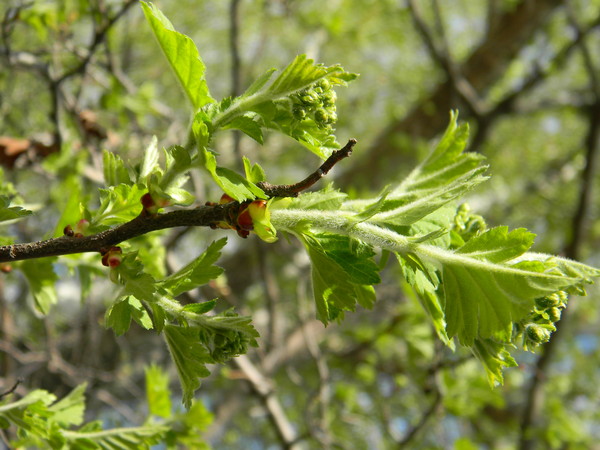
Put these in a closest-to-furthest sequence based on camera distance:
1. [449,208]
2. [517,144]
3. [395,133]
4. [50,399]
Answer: [449,208]
[50,399]
[395,133]
[517,144]

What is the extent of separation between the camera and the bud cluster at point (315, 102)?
1.04 meters

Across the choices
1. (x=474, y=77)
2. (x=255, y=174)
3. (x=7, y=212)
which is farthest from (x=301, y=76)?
(x=474, y=77)

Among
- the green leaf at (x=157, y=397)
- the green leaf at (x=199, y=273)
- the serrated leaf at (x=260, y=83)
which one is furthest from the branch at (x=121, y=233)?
the green leaf at (x=157, y=397)

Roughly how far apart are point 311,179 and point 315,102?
0.17m

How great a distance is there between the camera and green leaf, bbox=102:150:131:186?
1214mm

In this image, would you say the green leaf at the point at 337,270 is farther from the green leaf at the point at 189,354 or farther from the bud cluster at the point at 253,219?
the green leaf at the point at 189,354

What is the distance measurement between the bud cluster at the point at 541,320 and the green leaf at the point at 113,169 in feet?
2.84

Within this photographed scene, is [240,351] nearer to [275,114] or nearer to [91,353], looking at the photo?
[275,114]

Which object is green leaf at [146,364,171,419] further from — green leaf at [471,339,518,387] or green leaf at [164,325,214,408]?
green leaf at [471,339,518,387]

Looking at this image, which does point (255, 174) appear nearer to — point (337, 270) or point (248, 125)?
point (248, 125)

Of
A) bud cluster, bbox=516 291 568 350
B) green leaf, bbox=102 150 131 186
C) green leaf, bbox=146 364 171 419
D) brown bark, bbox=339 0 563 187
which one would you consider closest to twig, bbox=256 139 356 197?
green leaf, bbox=102 150 131 186

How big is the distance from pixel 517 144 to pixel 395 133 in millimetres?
3962

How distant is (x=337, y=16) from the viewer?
5273 mm

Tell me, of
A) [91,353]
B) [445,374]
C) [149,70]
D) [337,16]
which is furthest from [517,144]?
[91,353]
